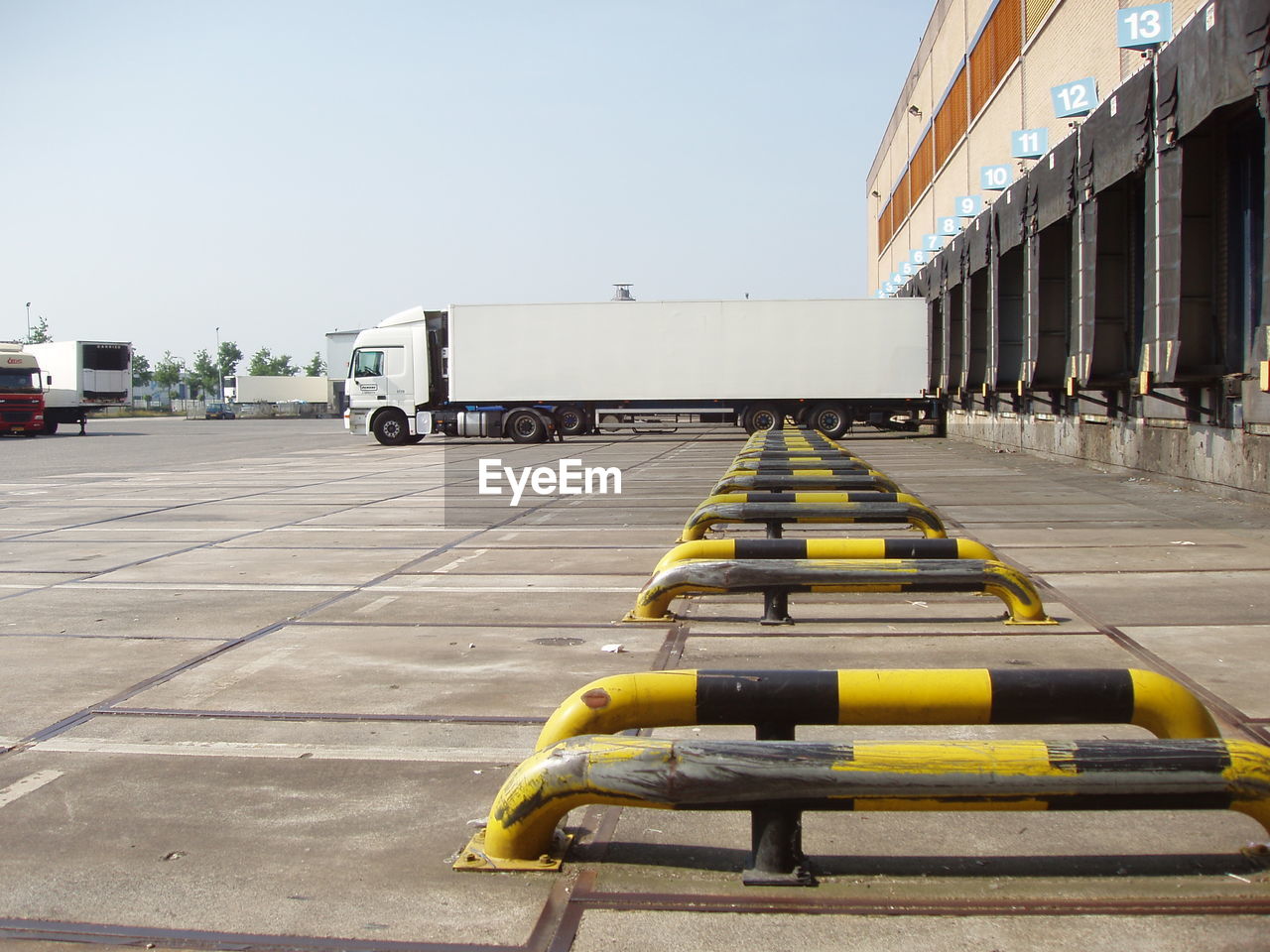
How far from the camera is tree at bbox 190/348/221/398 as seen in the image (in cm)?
16162

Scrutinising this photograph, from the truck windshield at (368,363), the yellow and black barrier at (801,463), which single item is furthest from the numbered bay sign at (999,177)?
the truck windshield at (368,363)

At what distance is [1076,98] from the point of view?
19844mm

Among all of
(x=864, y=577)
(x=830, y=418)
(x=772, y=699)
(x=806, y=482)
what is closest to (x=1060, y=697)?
(x=772, y=699)

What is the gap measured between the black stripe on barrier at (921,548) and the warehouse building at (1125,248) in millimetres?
5825

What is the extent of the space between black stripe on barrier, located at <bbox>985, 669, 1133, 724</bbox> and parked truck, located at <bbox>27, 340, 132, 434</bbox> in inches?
2112

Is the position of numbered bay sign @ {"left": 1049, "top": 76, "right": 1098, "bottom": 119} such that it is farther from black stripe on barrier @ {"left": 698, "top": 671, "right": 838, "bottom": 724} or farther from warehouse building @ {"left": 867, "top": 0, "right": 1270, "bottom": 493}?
black stripe on barrier @ {"left": 698, "top": 671, "right": 838, "bottom": 724}

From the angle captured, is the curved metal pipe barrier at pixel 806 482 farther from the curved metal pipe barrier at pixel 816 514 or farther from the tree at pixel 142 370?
the tree at pixel 142 370

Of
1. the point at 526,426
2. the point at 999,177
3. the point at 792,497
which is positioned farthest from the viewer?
the point at 526,426

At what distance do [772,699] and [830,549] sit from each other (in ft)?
12.0

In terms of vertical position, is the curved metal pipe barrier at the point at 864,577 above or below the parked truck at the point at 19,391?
below

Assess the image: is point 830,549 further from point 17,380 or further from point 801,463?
point 17,380

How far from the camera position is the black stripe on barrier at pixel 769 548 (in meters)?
7.18

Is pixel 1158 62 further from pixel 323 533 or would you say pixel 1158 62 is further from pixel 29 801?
pixel 29 801

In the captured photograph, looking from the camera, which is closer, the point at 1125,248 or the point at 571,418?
the point at 1125,248
